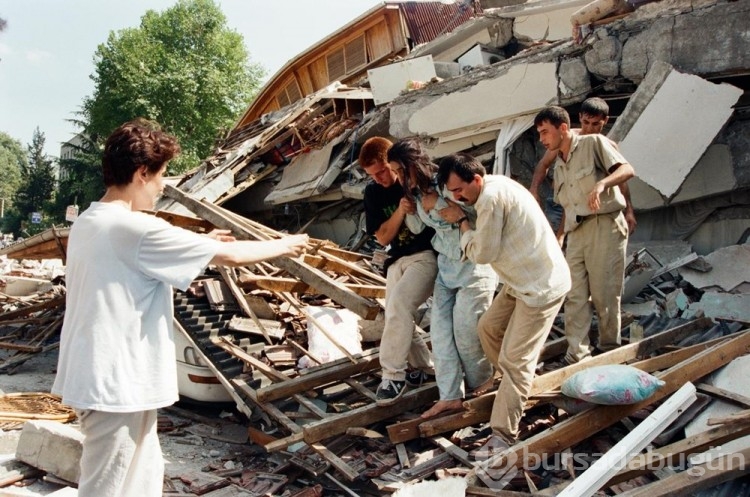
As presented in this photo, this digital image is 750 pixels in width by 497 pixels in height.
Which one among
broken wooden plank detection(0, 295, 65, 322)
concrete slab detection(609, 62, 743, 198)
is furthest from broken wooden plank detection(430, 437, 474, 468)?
broken wooden plank detection(0, 295, 65, 322)

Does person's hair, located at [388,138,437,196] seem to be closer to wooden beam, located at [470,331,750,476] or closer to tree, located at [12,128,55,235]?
wooden beam, located at [470,331,750,476]

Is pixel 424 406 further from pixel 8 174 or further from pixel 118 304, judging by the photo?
pixel 8 174

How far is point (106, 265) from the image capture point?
2164 millimetres

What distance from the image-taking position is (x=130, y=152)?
7.46 feet

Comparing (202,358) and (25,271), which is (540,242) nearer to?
(202,358)

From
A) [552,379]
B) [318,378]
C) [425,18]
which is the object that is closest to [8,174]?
[425,18]

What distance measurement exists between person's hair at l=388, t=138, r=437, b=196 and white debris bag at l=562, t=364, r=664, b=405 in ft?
4.87

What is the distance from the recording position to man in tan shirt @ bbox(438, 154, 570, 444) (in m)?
3.20

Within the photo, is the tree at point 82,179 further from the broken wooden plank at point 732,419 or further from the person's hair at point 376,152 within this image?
the broken wooden plank at point 732,419

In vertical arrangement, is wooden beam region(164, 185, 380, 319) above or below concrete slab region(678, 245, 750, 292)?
above

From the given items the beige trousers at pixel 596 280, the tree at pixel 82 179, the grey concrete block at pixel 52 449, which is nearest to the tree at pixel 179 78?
the tree at pixel 82 179

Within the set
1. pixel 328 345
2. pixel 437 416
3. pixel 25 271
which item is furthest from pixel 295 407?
pixel 25 271

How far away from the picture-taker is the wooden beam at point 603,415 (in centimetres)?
304

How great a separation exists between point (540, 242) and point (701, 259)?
3766 mm
